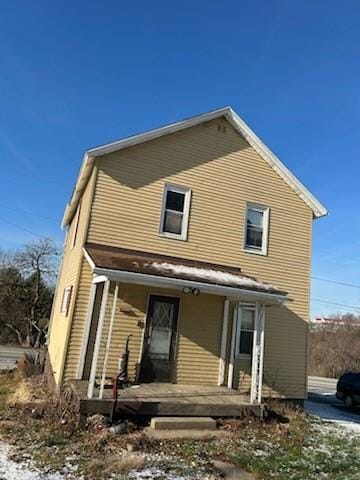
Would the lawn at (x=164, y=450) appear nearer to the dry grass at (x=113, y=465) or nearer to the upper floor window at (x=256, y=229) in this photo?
the dry grass at (x=113, y=465)

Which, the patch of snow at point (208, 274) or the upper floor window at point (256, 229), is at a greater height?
the upper floor window at point (256, 229)

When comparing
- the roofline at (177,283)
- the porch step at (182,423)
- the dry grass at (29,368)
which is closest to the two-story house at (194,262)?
the roofline at (177,283)

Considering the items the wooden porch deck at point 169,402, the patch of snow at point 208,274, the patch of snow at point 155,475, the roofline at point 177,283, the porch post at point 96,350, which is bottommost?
the patch of snow at point 155,475

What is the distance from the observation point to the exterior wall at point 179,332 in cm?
966

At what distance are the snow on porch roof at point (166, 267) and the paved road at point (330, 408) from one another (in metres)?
4.22

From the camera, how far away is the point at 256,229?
40.9 feet

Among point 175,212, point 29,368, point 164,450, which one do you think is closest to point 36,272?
point 29,368

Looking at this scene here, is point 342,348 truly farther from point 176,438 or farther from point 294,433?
point 176,438

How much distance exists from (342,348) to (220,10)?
2864cm

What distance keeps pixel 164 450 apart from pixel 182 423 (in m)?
1.22

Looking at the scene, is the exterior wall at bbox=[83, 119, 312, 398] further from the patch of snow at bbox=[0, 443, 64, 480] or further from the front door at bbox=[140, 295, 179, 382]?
the patch of snow at bbox=[0, 443, 64, 480]

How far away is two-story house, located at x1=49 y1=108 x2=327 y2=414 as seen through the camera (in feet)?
31.7

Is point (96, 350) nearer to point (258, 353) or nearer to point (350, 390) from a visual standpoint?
point (258, 353)

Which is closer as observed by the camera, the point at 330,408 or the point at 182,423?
the point at 182,423
